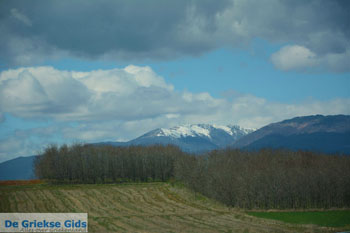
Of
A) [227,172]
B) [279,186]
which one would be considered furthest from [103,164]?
[279,186]

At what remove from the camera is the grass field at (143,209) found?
163 feet

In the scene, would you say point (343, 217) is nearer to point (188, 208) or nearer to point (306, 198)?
point (306, 198)

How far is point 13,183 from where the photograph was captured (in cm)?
11125

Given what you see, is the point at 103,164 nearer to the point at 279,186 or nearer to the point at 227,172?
the point at 227,172

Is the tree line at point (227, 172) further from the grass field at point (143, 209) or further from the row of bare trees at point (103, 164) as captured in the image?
the grass field at point (143, 209)

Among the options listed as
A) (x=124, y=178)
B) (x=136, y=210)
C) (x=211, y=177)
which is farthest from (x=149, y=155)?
(x=136, y=210)

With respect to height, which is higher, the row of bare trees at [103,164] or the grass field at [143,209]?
the row of bare trees at [103,164]

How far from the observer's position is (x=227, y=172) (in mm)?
92938

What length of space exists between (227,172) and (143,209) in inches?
1089

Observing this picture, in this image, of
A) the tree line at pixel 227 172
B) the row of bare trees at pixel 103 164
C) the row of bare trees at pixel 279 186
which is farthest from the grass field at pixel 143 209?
the row of bare trees at pixel 103 164

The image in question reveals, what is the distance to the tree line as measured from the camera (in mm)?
84750

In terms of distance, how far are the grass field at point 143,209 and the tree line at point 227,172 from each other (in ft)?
22.5

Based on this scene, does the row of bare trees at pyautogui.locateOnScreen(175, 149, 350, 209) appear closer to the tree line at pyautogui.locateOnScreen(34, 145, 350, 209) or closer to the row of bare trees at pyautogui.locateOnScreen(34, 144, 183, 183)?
the tree line at pyautogui.locateOnScreen(34, 145, 350, 209)

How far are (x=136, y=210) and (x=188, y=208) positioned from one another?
36.4 ft
